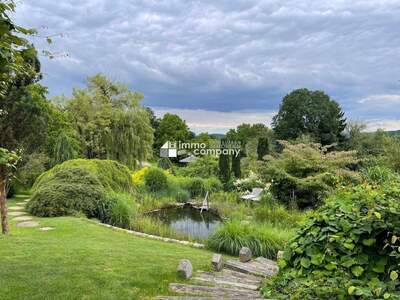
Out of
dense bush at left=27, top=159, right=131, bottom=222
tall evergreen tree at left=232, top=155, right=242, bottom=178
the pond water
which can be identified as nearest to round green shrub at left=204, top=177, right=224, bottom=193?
the pond water

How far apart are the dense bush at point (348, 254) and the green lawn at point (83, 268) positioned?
1466mm

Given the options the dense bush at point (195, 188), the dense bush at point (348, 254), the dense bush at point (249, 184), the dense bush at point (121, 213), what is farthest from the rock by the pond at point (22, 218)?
the dense bush at point (249, 184)

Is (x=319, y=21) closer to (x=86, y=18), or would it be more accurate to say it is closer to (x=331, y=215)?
(x=86, y=18)

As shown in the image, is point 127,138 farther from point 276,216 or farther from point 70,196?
point 276,216

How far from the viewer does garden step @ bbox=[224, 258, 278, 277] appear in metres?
4.44

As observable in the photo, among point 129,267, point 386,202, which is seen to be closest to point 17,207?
point 129,267

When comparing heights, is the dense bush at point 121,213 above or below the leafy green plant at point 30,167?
below

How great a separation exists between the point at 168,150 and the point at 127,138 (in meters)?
10.1

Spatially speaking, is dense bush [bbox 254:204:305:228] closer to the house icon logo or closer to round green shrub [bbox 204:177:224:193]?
round green shrub [bbox 204:177:224:193]

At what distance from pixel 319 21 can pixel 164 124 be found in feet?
106

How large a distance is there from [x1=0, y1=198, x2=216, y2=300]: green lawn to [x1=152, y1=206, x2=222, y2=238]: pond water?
10.1 feet

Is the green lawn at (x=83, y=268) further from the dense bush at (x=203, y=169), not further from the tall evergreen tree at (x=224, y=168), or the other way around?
the dense bush at (x=203, y=169)

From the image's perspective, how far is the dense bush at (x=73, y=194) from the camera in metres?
9.88

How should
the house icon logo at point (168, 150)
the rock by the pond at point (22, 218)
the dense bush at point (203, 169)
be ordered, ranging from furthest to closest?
the house icon logo at point (168, 150) < the dense bush at point (203, 169) < the rock by the pond at point (22, 218)
